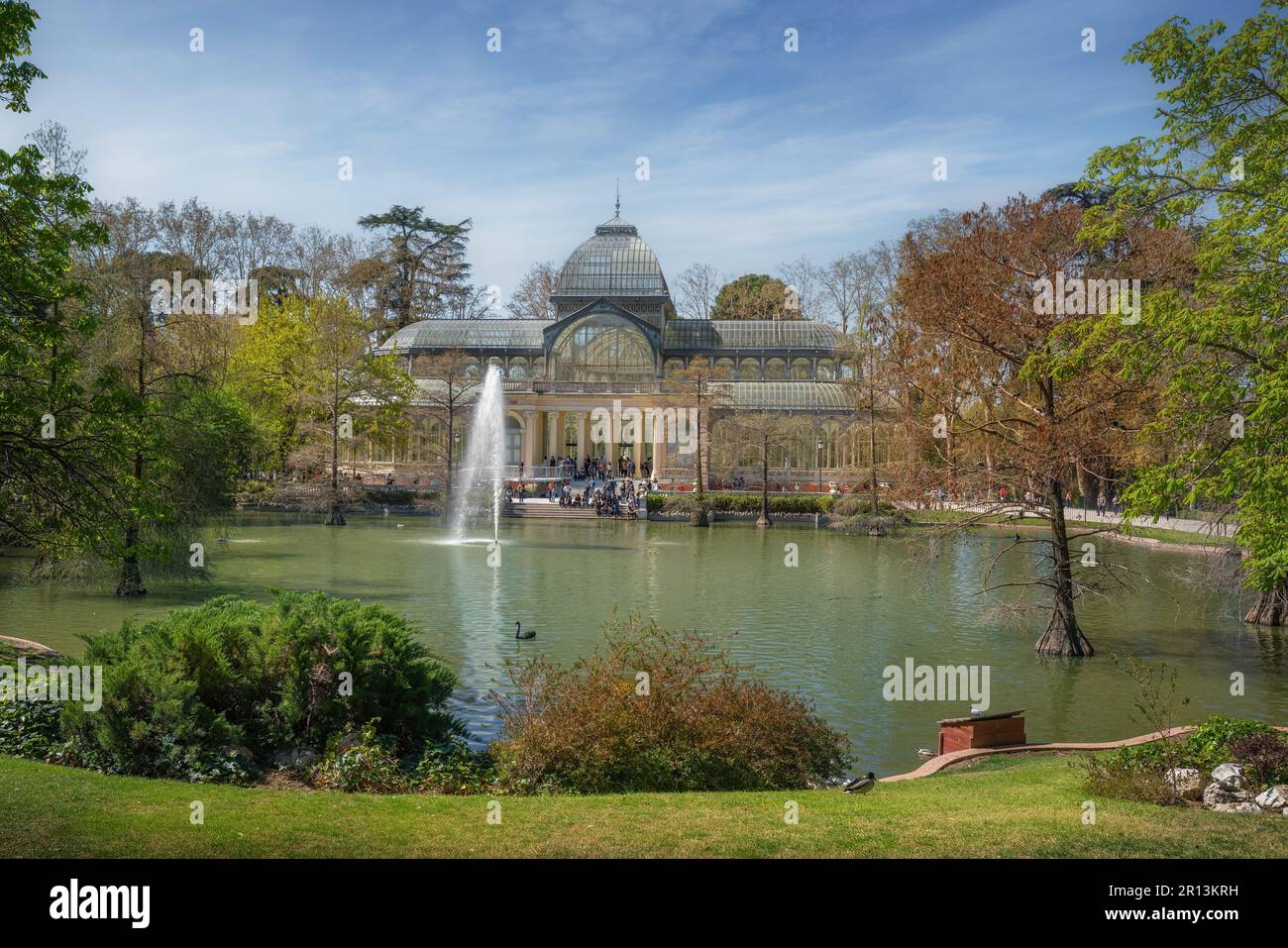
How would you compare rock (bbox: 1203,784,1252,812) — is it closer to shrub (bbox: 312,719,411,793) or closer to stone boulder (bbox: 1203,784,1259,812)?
stone boulder (bbox: 1203,784,1259,812)

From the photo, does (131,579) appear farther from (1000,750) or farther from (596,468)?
(596,468)

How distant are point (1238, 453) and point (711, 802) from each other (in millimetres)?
6765

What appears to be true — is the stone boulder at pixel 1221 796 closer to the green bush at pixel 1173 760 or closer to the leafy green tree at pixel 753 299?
the green bush at pixel 1173 760

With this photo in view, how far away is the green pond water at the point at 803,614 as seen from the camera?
14281 mm

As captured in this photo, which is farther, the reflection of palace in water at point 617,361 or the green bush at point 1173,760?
the reflection of palace in water at point 617,361

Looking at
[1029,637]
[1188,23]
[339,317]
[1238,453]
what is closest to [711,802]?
[1238,453]

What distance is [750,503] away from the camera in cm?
4812

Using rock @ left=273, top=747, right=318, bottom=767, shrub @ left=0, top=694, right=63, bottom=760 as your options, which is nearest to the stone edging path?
rock @ left=273, top=747, right=318, bottom=767

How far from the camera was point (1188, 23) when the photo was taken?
37.9 feet

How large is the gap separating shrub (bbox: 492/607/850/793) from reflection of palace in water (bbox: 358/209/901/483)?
158 ft

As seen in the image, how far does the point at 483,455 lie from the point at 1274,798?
50410mm

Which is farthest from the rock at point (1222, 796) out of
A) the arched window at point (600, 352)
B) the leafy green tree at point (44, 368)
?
the arched window at point (600, 352)

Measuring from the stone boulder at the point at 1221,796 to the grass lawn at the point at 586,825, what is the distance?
49 centimetres
